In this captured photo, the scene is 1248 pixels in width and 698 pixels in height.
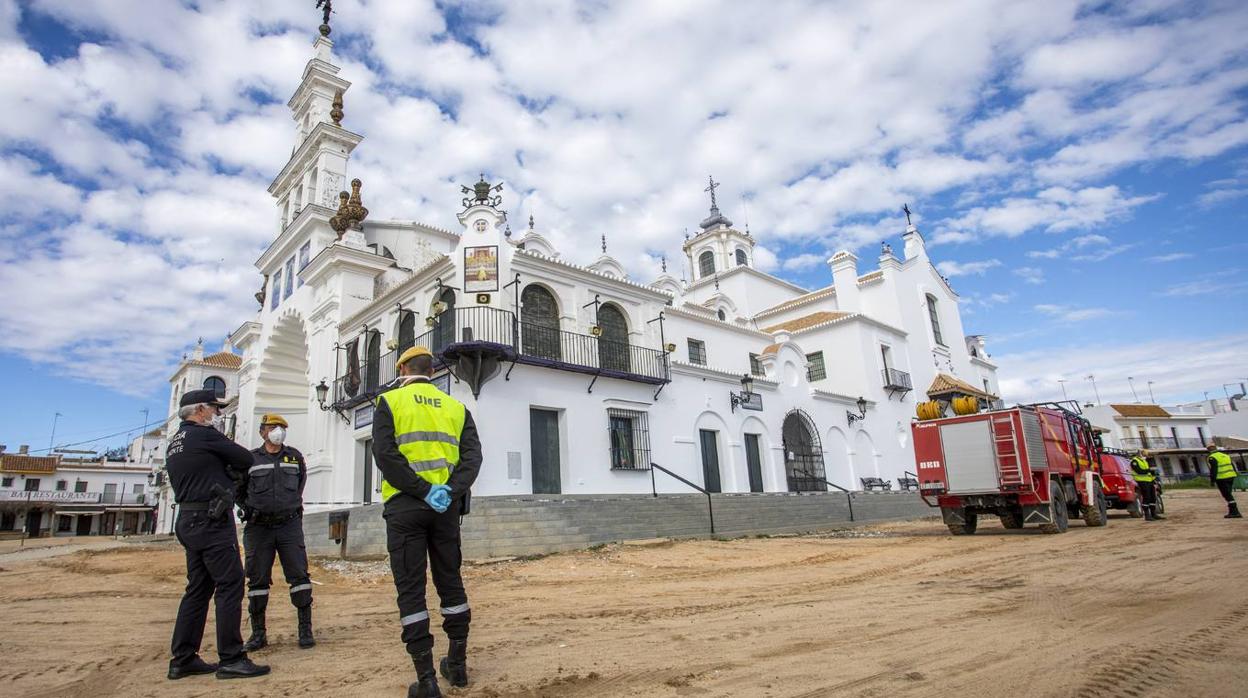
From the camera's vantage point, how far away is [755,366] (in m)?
24.8

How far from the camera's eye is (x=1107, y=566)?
7254 millimetres

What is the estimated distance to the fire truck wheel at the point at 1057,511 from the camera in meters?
11.5

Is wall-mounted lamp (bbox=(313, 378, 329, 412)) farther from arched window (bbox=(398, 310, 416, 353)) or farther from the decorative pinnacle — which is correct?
the decorative pinnacle

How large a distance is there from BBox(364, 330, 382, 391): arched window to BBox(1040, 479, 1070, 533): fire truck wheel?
16018 millimetres

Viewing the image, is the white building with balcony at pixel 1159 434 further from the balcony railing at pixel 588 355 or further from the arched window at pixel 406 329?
the arched window at pixel 406 329

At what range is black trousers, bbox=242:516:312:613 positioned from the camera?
4.80m

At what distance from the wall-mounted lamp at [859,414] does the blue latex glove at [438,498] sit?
22858 mm

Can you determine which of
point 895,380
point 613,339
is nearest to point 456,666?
point 613,339

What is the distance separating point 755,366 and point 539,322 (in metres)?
10.6

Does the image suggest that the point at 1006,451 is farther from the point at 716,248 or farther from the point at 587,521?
the point at 716,248

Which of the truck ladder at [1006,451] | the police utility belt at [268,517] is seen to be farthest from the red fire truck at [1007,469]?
the police utility belt at [268,517]

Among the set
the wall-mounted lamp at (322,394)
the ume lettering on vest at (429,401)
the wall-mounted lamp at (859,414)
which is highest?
the wall-mounted lamp at (322,394)

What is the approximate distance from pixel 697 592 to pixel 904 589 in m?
2.00

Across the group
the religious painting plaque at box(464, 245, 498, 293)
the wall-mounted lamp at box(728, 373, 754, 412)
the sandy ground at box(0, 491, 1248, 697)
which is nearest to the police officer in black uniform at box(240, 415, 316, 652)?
the sandy ground at box(0, 491, 1248, 697)
